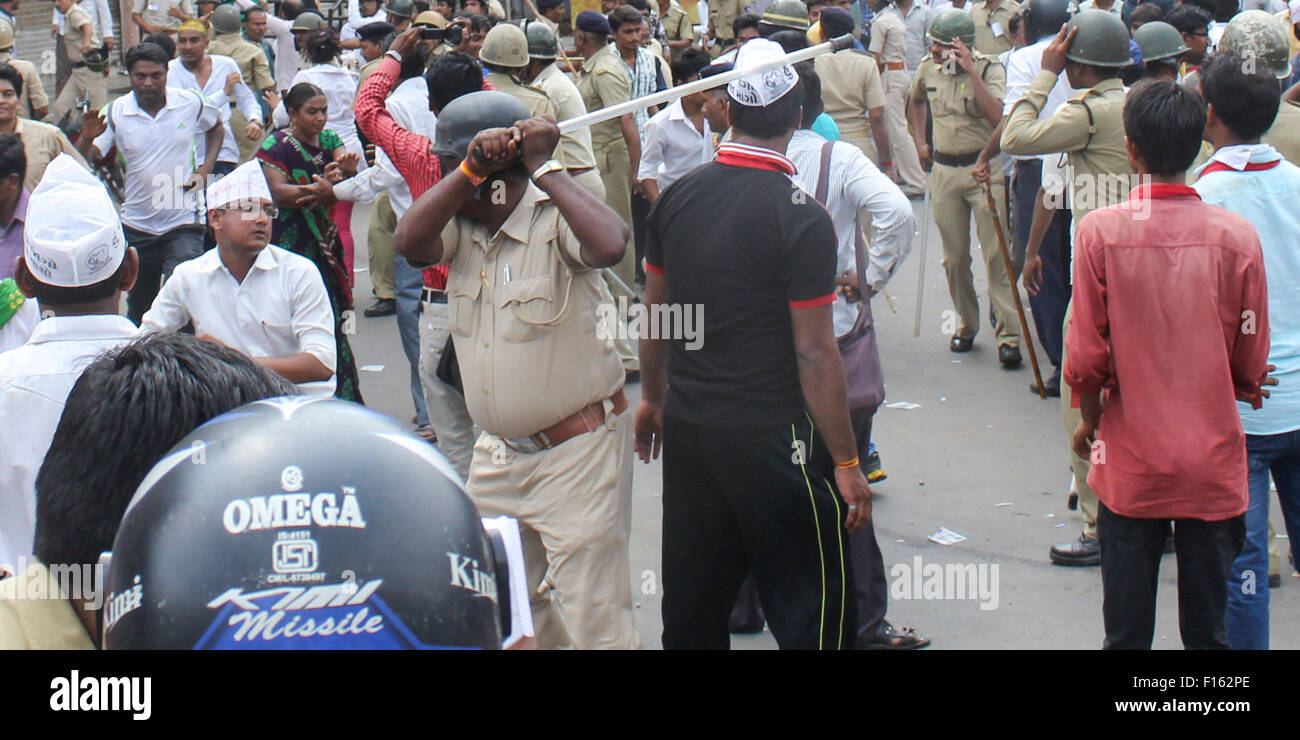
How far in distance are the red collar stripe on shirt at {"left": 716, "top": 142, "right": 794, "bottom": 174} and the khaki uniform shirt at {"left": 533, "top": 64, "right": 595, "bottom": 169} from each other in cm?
337

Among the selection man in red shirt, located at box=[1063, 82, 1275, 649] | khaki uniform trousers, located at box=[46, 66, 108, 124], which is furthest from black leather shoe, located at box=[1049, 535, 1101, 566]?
khaki uniform trousers, located at box=[46, 66, 108, 124]

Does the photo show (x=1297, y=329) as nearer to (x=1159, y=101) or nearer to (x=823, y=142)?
(x=1159, y=101)

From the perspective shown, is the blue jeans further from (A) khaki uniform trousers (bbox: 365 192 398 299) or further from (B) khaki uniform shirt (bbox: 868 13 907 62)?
(B) khaki uniform shirt (bbox: 868 13 907 62)

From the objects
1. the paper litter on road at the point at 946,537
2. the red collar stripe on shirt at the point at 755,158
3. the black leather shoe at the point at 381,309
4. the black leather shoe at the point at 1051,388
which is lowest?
the paper litter on road at the point at 946,537

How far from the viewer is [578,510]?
409 centimetres

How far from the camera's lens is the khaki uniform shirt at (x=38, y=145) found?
6566 millimetres

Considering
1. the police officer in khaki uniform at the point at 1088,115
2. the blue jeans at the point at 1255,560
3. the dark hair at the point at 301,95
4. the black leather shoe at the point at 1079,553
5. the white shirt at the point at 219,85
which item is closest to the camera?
the blue jeans at the point at 1255,560

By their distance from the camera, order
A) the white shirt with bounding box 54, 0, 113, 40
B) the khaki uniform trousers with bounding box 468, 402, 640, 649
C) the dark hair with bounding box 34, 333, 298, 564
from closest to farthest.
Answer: the dark hair with bounding box 34, 333, 298, 564 → the khaki uniform trousers with bounding box 468, 402, 640, 649 → the white shirt with bounding box 54, 0, 113, 40

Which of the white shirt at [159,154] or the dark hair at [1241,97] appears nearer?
the dark hair at [1241,97]

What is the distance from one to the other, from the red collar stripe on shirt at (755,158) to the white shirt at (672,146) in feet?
14.2

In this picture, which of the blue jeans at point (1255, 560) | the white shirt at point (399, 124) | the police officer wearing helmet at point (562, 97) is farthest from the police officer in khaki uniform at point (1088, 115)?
the white shirt at point (399, 124)

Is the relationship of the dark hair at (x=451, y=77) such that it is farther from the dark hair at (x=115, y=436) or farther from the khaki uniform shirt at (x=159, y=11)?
the khaki uniform shirt at (x=159, y=11)

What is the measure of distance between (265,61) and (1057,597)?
30.8 feet

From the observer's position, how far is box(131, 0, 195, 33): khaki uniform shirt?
15.4 m
